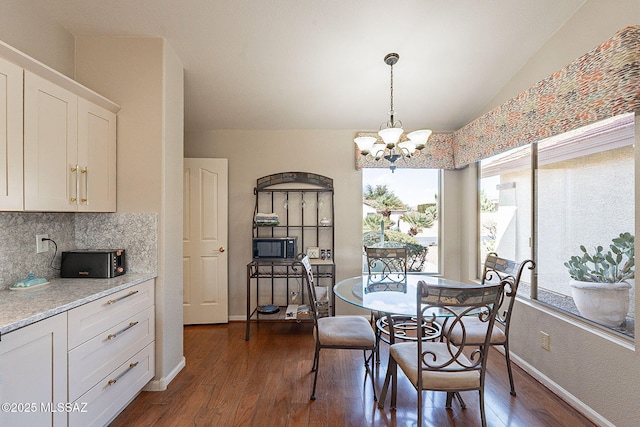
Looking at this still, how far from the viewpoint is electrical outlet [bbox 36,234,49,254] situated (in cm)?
198

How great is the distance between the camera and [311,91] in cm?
312

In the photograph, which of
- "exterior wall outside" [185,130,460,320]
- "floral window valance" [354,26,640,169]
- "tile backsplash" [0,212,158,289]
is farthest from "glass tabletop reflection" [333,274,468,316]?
"tile backsplash" [0,212,158,289]

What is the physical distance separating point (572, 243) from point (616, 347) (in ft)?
2.59

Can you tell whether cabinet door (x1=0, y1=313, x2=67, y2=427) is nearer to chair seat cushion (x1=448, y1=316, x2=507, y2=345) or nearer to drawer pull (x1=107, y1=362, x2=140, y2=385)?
A: drawer pull (x1=107, y1=362, x2=140, y2=385)

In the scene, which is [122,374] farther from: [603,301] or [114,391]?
[603,301]

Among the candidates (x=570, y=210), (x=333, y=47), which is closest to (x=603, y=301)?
(x=570, y=210)

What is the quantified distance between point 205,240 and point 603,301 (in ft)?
12.1

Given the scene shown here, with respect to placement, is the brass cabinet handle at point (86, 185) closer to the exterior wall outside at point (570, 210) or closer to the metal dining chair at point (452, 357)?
the metal dining chair at point (452, 357)

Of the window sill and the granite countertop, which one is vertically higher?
the granite countertop

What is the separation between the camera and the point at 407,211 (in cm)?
396

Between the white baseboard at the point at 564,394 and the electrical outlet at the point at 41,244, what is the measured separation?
382cm

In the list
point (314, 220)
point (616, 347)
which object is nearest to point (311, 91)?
point (314, 220)

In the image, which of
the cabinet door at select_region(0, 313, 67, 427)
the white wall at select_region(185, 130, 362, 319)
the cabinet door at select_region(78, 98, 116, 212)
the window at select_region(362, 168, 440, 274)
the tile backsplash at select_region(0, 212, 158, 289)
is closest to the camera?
the cabinet door at select_region(0, 313, 67, 427)

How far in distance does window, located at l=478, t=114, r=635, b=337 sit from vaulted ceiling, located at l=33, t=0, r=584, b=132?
905mm
